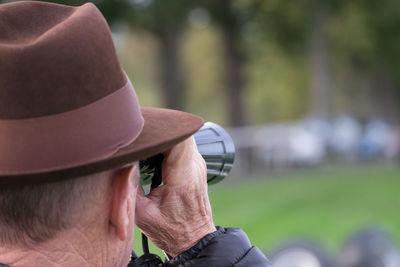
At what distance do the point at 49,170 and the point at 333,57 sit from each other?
3118 cm

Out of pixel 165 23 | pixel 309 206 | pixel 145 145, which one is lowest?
pixel 309 206

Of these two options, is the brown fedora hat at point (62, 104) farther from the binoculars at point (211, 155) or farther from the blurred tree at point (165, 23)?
the blurred tree at point (165, 23)

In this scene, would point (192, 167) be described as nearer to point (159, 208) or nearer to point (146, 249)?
point (159, 208)

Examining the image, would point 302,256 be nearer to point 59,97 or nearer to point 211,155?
point 211,155

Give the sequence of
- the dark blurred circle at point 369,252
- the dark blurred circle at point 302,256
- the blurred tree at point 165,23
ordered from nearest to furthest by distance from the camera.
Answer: the dark blurred circle at point 369,252, the dark blurred circle at point 302,256, the blurred tree at point 165,23

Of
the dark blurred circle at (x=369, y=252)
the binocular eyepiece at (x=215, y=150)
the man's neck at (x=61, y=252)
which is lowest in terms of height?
the dark blurred circle at (x=369, y=252)

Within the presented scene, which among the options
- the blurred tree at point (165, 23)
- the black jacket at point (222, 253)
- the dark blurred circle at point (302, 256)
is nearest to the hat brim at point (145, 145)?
the black jacket at point (222, 253)

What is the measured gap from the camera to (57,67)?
1384mm

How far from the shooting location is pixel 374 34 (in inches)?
1160

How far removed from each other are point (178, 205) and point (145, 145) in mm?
323

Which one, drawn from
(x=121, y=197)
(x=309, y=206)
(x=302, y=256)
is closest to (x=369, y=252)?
(x=302, y=256)

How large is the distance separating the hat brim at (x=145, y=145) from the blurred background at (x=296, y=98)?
3756mm

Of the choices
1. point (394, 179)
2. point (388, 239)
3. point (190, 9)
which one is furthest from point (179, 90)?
point (388, 239)

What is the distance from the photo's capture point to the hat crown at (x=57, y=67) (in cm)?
138
